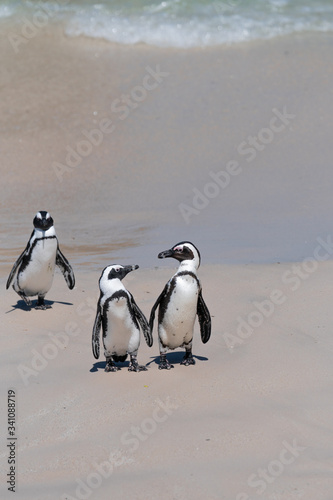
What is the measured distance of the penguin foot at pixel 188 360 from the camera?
481cm

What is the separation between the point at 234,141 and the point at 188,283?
828 centimetres

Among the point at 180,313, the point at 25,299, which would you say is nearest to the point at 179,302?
the point at 180,313

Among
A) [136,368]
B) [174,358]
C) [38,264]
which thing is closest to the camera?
[136,368]

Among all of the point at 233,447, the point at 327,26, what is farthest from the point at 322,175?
the point at 233,447

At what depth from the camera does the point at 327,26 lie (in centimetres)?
1647

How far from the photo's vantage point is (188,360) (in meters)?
4.82

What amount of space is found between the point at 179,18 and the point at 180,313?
1321cm

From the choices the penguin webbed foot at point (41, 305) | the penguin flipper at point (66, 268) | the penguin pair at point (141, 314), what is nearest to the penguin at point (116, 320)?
the penguin pair at point (141, 314)

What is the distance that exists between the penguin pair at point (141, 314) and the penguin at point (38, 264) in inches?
56.8

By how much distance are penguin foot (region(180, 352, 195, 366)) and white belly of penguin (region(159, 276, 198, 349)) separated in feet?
0.41

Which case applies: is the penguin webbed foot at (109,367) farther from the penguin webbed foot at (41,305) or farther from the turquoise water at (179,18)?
the turquoise water at (179,18)

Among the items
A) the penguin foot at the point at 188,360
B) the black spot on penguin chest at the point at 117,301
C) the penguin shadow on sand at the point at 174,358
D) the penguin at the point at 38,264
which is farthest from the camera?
the penguin at the point at 38,264

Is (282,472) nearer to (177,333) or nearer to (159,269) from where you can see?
(177,333)

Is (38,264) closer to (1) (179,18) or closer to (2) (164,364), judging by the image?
(2) (164,364)
